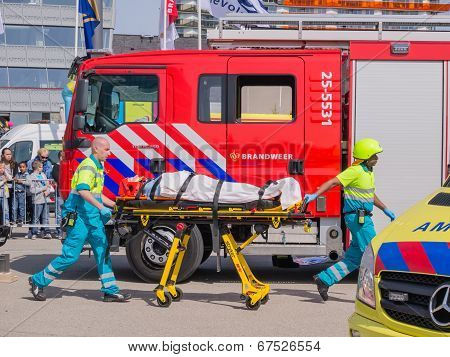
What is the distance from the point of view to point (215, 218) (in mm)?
8719

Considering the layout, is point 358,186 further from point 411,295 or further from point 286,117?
point 411,295

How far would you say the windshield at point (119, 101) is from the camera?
1080 cm

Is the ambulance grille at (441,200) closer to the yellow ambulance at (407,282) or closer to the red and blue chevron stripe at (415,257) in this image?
the yellow ambulance at (407,282)

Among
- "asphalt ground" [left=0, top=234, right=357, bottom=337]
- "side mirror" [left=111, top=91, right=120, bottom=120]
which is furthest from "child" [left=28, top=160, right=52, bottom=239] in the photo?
"side mirror" [left=111, top=91, right=120, bottom=120]

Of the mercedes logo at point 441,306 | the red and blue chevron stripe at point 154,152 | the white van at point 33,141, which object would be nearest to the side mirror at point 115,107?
the red and blue chevron stripe at point 154,152

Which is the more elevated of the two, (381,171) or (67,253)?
(381,171)

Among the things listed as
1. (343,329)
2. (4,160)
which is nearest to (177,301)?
(343,329)

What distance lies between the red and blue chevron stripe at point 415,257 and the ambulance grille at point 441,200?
780 mm

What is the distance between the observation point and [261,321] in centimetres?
825

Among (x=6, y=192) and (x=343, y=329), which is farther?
(x=6, y=192)

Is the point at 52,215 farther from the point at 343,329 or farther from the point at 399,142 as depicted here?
the point at 343,329

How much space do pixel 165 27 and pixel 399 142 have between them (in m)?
14.7

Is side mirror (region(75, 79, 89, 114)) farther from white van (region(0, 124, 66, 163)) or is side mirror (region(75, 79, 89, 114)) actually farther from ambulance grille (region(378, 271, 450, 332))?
white van (region(0, 124, 66, 163))

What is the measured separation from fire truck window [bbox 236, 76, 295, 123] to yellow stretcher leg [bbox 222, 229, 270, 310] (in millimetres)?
2183
